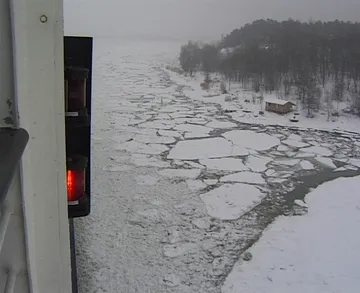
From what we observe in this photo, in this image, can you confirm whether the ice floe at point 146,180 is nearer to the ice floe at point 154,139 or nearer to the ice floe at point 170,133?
the ice floe at point 154,139

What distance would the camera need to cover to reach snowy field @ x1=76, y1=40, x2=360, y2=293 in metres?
2.71

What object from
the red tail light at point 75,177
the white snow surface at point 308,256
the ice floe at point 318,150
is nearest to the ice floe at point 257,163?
the ice floe at point 318,150

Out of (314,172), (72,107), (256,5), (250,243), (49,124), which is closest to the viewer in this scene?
(49,124)

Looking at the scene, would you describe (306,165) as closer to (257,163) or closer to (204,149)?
(257,163)

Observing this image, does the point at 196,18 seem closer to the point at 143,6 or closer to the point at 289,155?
the point at 143,6

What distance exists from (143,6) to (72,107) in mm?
14440

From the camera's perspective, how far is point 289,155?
17.7ft

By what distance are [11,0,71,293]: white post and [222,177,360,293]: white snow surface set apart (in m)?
2.13

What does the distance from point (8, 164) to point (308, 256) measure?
2.88 metres

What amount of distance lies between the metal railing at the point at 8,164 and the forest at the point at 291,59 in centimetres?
834

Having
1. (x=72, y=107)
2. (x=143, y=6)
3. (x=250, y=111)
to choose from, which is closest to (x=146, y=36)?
(x=143, y=6)

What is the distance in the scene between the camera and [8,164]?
0.39 metres

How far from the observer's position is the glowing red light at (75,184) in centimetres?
72

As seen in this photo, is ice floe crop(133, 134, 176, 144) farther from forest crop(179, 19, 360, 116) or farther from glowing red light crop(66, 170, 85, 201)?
glowing red light crop(66, 170, 85, 201)
